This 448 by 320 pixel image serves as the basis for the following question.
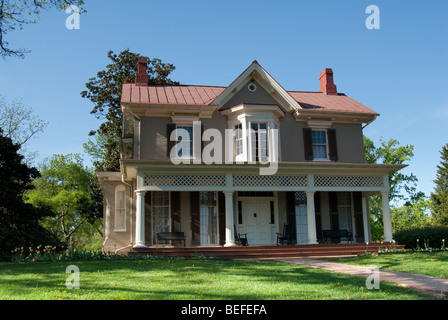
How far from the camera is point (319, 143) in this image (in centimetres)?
1984

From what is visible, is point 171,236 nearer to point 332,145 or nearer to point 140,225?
point 140,225

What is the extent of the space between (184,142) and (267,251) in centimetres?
613

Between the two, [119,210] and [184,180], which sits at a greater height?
[184,180]

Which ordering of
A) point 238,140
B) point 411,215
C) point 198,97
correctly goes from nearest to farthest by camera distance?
point 238,140
point 198,97
point 411,215

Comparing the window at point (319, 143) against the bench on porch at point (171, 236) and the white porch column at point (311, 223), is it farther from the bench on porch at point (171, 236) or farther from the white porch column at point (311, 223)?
the bench on porch at point (171, 236)

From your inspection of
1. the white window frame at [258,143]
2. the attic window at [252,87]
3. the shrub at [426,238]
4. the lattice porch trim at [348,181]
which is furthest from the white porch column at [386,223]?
the attic window at [252,87]

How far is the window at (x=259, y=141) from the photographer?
1823cm

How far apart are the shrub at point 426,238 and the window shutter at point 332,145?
456cm

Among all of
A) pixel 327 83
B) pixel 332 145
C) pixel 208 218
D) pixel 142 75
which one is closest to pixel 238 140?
pixel 208 218

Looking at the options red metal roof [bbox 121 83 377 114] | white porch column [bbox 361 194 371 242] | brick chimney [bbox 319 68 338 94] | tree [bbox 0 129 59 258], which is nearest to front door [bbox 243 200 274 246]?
white porch column [bbox 361 194 371 242]

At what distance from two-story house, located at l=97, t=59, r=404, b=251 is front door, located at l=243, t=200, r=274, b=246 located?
4 cm

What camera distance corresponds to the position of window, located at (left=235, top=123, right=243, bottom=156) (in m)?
18.6
